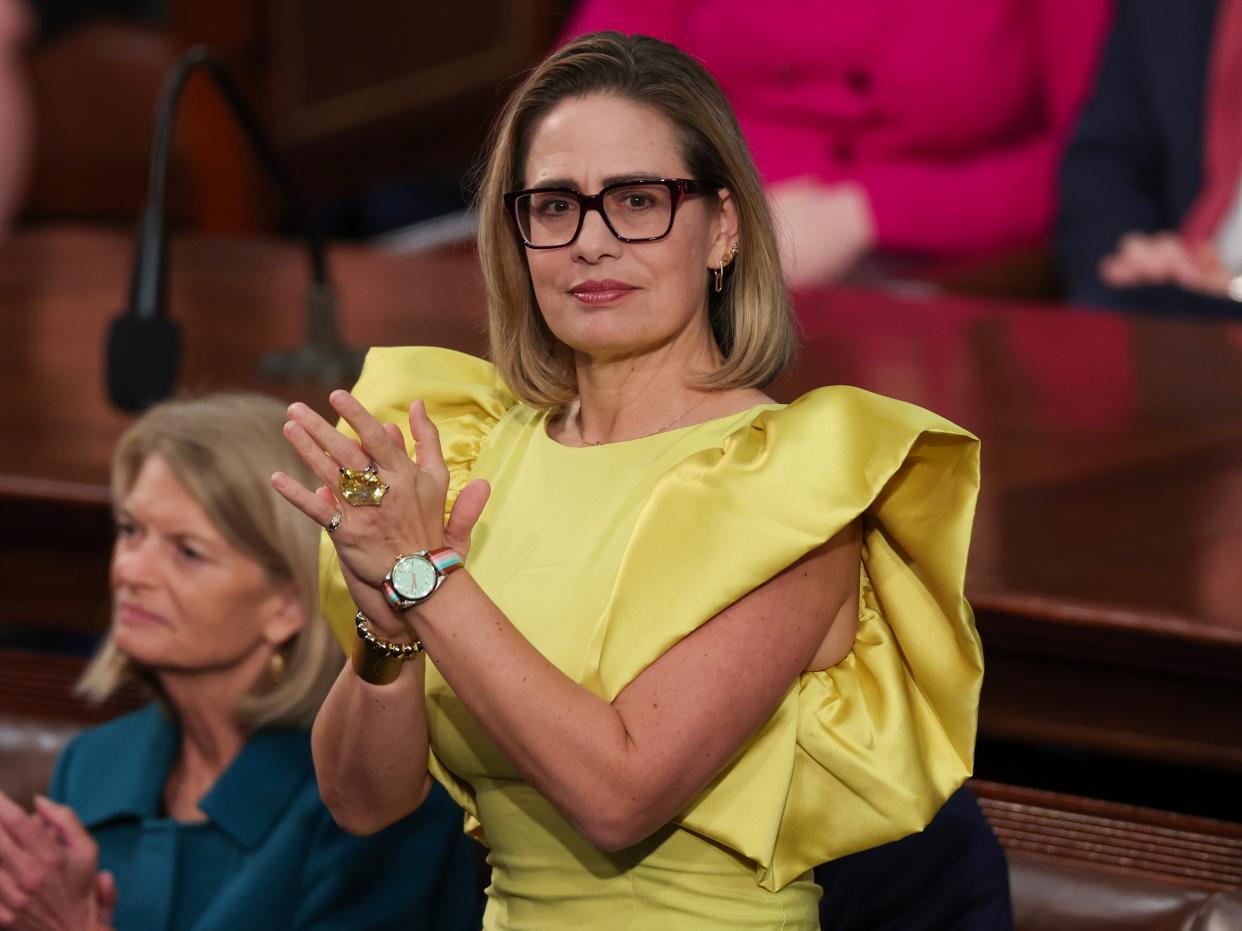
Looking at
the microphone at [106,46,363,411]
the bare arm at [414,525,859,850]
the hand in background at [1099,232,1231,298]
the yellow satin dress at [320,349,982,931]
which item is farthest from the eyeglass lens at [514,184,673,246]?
the hand in background at [1099,232,1231,298]

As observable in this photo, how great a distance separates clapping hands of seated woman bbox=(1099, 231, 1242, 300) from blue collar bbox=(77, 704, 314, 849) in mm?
1742

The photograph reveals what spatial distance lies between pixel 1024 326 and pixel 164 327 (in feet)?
3.85

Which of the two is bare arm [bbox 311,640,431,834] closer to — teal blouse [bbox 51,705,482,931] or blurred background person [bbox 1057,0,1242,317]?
teal blouse [bbox 51,705,482,931]

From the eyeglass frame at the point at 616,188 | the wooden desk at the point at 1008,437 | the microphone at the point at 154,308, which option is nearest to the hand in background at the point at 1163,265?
the wooden desk at the point at 1008,437

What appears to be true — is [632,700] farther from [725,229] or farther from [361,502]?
[725,229]

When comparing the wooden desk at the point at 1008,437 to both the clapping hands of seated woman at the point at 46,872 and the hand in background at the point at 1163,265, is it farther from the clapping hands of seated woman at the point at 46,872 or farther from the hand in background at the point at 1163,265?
the clapping hands of seated woman at the point at 46,872

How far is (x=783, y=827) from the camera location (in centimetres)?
136

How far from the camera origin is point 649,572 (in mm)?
1278

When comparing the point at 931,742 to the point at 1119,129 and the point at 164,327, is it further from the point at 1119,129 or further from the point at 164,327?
the point at 1119,129

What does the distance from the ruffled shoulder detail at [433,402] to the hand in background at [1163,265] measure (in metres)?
1.74

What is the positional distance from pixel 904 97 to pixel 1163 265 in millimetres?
541

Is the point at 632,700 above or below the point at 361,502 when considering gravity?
below

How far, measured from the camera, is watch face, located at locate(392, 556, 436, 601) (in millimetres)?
1183

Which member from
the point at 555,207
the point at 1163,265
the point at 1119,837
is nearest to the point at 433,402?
the point at 555,207
